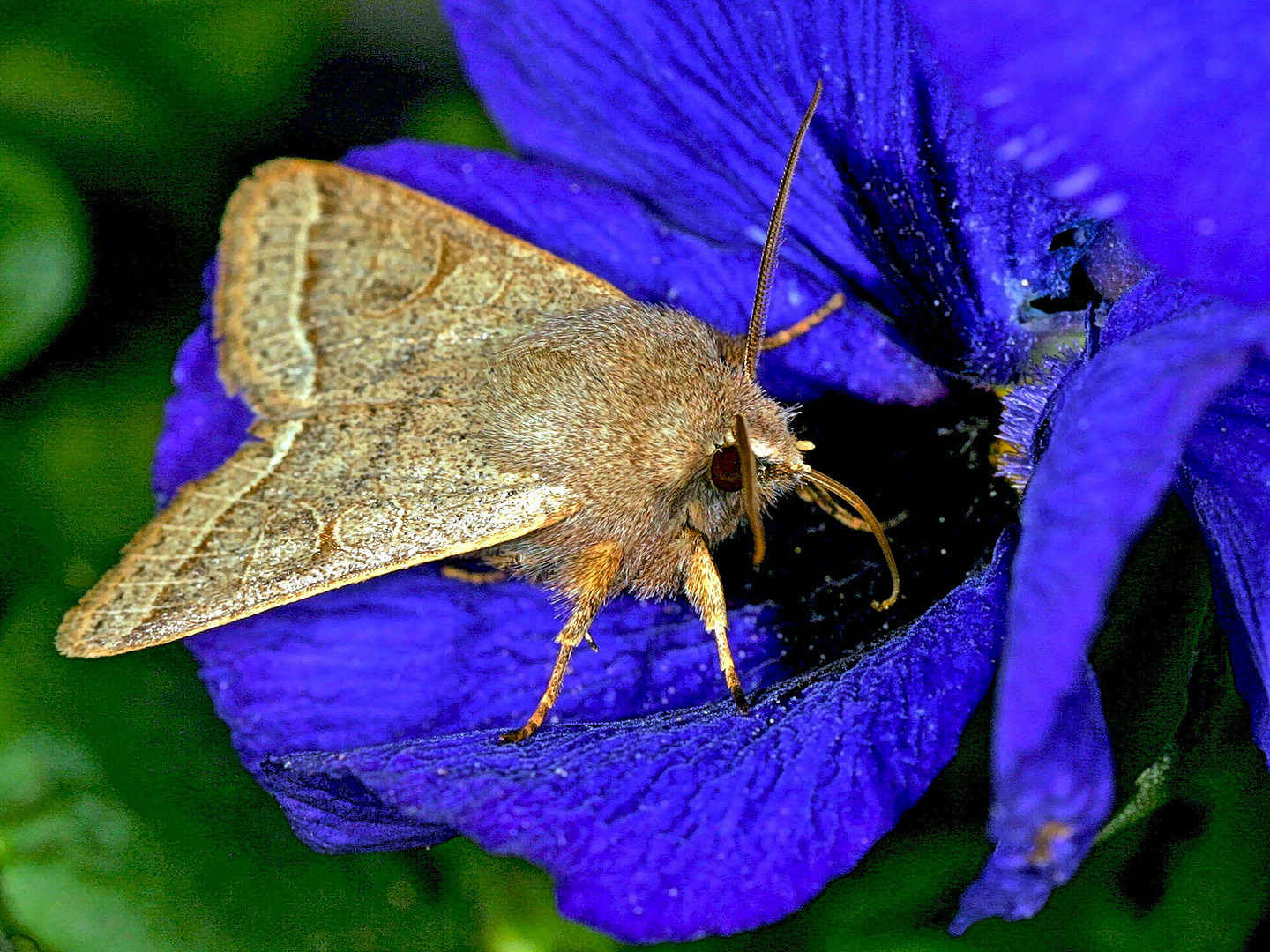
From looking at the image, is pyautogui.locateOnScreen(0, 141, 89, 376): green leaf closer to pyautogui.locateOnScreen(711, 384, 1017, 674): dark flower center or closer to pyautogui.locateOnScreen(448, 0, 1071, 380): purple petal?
pyautogui.locateOnScreen(448, 0, 1071, 380): purple petal

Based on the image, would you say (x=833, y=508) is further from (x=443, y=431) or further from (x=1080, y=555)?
(x=1080, y=555)

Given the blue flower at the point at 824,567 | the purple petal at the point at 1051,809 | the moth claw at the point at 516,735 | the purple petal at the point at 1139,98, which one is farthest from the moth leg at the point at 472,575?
the purple petal at the point at 1139,98

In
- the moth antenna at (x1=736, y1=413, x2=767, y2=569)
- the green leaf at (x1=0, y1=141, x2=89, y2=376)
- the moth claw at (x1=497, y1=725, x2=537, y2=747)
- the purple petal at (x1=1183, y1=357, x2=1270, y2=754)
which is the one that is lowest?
the moth claw at (x1=497, y1=725, x2=537, y2=747)

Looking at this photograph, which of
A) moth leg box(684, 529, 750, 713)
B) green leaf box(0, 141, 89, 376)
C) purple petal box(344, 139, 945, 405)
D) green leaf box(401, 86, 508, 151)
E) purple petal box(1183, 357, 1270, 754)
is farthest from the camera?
green leaf box(401, 86, 508, 151)

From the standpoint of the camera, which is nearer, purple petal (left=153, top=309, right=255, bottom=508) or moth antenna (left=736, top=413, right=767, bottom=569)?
moth antenna (left=736, top=413, right=767, bottom=569)

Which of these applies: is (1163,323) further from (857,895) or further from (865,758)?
(857,895)

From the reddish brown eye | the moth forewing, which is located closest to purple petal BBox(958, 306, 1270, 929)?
the reddish brown eye

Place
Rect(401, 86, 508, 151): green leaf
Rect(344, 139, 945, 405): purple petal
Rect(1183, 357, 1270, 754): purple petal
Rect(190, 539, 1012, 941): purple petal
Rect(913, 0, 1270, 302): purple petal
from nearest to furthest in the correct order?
1. Rect(913, 0, 1270, 302): purple petal
2. Rect(1183, 357, 1270, 754): purple petal
3. Rect(190, 539, 1012, 941): purple petal
4. Rect(344, 139, 945, 405): purple petal
5. Rect(401, 86, 508, 151): green leaf
